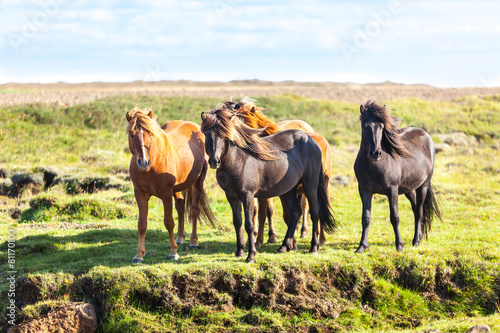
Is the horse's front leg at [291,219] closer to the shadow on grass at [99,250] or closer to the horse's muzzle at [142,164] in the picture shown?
the shadow on grass at [99,250]

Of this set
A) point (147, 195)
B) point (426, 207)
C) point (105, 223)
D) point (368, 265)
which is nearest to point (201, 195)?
point (147, 195)

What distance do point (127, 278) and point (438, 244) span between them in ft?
17.6

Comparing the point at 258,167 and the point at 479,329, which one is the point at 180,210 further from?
the point at 479,329

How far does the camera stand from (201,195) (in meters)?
9.79

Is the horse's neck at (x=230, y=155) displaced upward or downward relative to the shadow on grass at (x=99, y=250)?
upward

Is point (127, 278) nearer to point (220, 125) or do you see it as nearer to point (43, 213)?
point (220, 125)

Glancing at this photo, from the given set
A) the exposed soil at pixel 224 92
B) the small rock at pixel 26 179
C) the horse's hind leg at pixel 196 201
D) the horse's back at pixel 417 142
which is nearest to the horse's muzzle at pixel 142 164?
the horse's hind leg at pixel 196 201

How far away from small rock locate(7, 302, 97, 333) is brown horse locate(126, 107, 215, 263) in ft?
4.02

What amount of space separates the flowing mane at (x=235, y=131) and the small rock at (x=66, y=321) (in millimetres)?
2978

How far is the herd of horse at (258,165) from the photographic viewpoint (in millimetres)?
7387

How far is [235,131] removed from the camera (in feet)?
24.1

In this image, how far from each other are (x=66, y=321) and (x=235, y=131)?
3.48m

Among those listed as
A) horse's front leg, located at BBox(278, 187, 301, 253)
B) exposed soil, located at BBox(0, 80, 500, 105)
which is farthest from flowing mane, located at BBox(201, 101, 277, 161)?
exposed soil, located at BBox(0, 80, 500, 105)

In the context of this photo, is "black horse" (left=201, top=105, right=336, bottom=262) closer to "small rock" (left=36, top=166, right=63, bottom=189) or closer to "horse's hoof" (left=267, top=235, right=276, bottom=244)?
"horse's hoof" (left=267, top=235, right=276, bottom=244)
